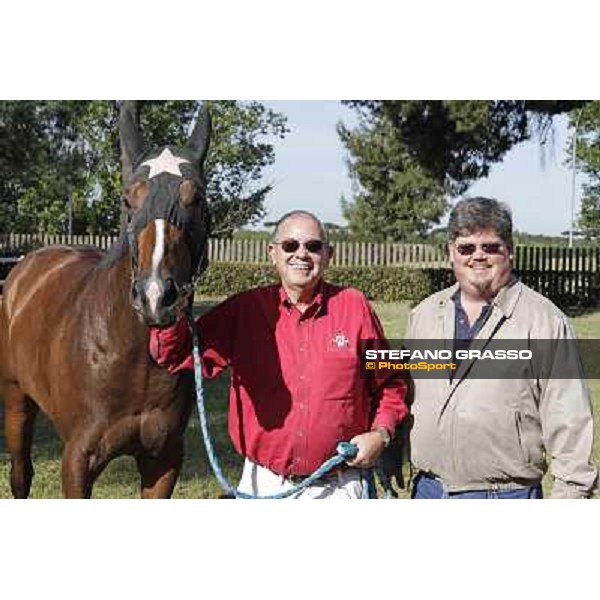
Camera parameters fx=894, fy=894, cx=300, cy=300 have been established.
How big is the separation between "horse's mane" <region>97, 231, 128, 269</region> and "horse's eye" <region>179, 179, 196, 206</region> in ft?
1.05

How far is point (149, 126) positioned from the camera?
3256mm

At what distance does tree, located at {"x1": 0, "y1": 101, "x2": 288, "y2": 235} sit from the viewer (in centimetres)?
323

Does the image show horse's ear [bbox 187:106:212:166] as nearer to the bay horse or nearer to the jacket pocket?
the bay horse

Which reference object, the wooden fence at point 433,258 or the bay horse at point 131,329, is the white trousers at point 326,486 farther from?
the wooden fence at point 433,258

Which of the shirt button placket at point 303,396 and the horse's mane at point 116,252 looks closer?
the shirt button placket at point 303,396

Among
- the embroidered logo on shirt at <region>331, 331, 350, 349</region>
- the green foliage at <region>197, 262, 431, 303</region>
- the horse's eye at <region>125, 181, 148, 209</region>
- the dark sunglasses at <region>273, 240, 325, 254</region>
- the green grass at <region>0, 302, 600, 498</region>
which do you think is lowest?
the green grass at <region>0, 302, 600, 498</region>

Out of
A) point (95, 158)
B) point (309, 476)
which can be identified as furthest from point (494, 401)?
point (95, 158)

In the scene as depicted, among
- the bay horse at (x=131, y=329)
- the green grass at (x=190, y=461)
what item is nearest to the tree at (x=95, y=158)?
the bay horse at (x=131, y=329)

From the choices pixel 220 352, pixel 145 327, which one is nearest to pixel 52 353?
pixel 145 327

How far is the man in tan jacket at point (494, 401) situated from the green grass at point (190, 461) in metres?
0.42

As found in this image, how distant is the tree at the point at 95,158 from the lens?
323 cm

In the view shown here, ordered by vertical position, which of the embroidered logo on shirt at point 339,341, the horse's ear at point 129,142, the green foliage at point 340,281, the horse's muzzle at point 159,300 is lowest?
the embroidered logo on shirt at point 339,341

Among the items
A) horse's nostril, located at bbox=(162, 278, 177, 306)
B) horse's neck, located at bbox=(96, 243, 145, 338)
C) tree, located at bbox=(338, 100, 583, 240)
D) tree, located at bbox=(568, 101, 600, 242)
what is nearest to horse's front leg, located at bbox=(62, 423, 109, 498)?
horse's neck, located at bbox=(96, 243, 145, 338)
